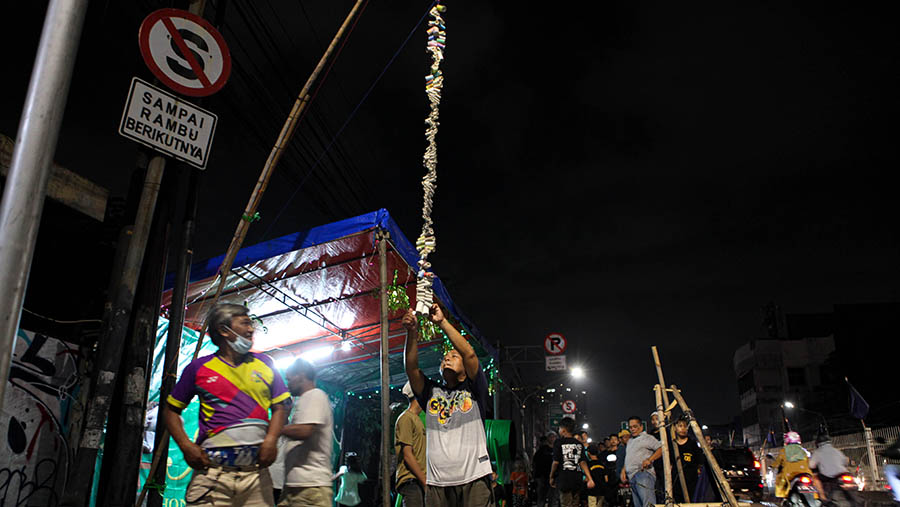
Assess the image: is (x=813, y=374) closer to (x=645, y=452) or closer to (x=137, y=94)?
(x=645, y=452)

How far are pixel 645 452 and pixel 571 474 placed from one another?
130 cm

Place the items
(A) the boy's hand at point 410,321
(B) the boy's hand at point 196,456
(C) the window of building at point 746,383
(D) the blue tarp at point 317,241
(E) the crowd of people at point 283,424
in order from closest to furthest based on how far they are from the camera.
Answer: (B) the boy's hand at point 196,456, (E) the crowd of people at point 283,424, (A) the boy's hand at point 410,321, (D) the blue tarp at point 317,241, (C) the window of building at point 746,383

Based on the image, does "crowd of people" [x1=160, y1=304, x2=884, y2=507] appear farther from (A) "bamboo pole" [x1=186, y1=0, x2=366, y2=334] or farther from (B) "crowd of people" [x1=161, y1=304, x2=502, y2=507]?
(A) "bamboo pole" [x1=186, y1=0, x2=366, y2=334]

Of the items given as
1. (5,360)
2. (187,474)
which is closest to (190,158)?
(5,360)

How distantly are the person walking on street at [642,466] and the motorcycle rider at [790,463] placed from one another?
382 centimetres

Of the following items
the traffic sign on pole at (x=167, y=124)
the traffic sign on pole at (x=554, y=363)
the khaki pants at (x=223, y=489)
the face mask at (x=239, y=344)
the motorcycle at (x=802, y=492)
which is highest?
the traffic sign on pole at (x=554, y=363)

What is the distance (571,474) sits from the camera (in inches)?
367

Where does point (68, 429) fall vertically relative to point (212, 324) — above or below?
below

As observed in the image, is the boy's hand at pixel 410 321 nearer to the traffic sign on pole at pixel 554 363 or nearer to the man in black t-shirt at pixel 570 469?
the man in black t-shirt at pixel 570 469

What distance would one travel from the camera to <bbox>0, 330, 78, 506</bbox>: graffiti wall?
4.83 m

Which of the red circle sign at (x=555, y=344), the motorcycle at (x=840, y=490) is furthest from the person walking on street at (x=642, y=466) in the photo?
the red circle sign at (x=555, y=344)

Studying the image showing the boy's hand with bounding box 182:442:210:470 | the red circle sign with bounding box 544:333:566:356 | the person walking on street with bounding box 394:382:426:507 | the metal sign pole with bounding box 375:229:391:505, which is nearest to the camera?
the boy's hand with bounding box 182:442:210:470

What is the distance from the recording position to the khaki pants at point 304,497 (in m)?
4.36

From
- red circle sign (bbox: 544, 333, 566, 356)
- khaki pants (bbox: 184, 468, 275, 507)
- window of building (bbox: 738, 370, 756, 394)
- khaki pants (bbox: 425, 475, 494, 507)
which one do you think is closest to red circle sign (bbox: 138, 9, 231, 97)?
khaki pants (bbox: 184, 468, 275, 507)
